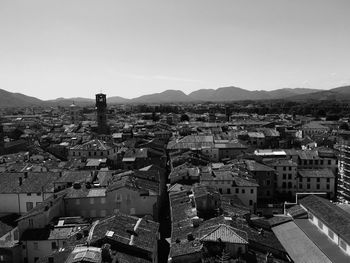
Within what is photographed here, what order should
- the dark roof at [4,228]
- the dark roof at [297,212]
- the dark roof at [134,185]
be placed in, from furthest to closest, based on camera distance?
the dark roof at [297,212], the dark roof at [134,185], the dark roof at [4,228]

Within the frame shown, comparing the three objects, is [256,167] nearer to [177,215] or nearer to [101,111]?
[177,215]

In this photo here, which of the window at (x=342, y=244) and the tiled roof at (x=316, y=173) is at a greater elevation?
the tiled roof at (x=316, y=173)

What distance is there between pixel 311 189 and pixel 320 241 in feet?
89.3

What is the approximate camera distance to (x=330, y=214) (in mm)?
38594

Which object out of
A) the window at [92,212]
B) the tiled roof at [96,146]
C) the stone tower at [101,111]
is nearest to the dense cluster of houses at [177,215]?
the window at [92,212]

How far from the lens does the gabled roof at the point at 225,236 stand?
95.2ft

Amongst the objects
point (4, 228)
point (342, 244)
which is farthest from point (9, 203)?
point (342, 244)

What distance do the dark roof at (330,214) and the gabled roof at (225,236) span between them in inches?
415

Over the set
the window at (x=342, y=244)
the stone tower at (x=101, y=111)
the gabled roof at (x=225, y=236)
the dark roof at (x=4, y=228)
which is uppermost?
the stone tower at (x=101, y=111)

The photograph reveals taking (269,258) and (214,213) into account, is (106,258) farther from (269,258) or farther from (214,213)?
(214,213)

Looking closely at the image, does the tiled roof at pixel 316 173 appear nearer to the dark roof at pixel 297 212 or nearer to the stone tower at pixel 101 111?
the dark roof at pixel 297 212

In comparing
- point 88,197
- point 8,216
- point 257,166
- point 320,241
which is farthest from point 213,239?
point 257,166

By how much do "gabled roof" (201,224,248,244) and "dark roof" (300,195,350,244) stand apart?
10.5 meters

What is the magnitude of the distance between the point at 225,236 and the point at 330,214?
15.7m
